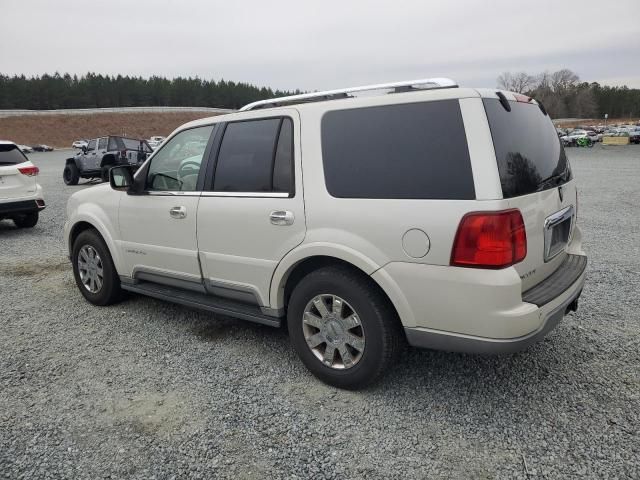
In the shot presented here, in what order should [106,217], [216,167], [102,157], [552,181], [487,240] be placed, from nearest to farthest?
1. [487,240]
2. [552,181]
3. [216,167]
4. [106,217]
5. [102,157]

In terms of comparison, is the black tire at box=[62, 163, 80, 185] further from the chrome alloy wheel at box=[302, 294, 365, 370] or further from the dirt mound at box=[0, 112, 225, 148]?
the dirt mound at box=[0, 112, 225, 148]

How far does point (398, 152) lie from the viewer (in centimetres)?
275

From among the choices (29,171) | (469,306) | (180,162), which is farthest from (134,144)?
(469,306)

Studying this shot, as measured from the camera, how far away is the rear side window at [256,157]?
325cm

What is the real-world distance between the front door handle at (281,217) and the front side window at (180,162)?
3.05 ft

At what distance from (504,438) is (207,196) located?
2584mm

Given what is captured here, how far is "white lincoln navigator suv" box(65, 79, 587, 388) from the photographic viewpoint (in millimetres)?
2518

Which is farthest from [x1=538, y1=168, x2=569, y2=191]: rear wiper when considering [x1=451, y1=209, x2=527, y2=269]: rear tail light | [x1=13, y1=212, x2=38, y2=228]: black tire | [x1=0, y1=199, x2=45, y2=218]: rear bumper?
[x1=13, y1=212, x2=38, y2=228]: black tire

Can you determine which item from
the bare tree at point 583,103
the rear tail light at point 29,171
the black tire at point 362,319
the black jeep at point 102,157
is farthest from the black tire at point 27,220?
the bare tree at point 583,103

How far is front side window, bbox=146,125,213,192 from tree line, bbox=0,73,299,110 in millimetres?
96221

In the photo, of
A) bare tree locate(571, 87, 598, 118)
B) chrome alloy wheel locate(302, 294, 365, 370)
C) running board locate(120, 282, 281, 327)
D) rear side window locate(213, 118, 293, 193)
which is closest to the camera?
chrome alloy wheel locate(302, 294, 365, 370)

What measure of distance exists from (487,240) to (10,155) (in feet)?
29.4

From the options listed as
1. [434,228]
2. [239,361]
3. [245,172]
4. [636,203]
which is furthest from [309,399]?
[636,203]

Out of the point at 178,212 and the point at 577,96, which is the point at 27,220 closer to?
the point at 178,212
